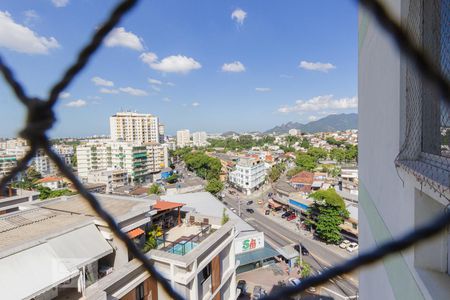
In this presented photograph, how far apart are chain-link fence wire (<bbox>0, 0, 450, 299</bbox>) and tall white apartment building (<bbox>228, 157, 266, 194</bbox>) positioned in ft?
61.4

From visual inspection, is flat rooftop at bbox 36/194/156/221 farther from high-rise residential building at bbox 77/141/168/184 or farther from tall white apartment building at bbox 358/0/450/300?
high-rise residential building at bbox 77/141/168/184

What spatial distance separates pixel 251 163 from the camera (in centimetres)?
1944

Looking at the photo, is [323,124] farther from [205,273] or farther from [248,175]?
[205,273]

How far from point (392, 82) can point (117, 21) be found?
1154mm

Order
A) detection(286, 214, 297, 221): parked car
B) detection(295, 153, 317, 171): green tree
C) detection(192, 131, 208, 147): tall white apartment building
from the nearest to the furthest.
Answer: detection(286, 214, 297, 221): parked car < detection(295, 153, 317, 171): green tree < detection(192, 131, 208, 147): tall white apartment building

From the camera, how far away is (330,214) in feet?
32.0

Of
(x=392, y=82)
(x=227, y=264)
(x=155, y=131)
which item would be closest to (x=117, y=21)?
(x=392, y=82)

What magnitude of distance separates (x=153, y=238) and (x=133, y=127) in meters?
31.0

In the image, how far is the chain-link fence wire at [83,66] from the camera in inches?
9.6

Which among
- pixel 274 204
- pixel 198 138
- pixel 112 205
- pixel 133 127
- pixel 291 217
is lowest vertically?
pixel 291 217

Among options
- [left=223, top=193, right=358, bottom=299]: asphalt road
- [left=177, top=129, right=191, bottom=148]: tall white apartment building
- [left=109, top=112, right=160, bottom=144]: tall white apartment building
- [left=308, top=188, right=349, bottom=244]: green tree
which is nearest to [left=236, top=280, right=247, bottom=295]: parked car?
[left=223, top=193, right=358, bottom=299]: asphalt road

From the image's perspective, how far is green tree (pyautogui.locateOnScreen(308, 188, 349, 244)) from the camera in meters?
9.52

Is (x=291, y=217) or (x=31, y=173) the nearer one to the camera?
(x=31, y=173)

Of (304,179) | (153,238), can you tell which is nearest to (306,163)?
(304,179)
